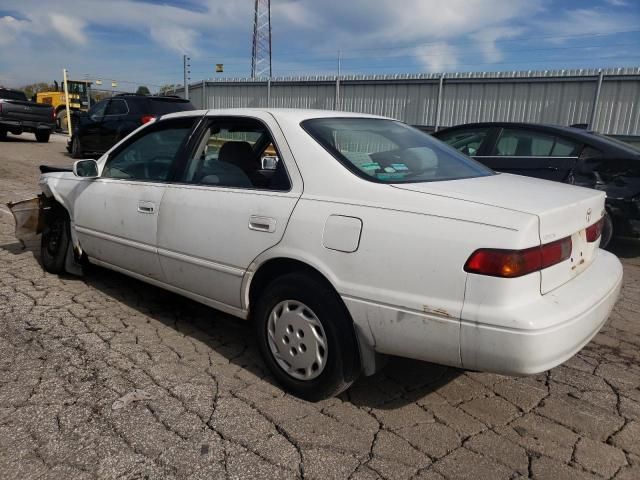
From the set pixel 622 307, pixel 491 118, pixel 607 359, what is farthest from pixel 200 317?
pixel 491 118

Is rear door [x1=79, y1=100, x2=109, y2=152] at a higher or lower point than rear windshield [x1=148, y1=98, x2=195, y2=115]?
lower

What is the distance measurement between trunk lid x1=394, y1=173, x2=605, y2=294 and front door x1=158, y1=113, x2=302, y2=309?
2.46ft

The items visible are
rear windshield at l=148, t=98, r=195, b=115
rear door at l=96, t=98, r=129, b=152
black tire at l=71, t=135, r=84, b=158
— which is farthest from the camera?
black tire at l=71, t=135, r=84, b=158

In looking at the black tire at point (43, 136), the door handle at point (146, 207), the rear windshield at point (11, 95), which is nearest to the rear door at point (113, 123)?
the black tire at point (43, 136)

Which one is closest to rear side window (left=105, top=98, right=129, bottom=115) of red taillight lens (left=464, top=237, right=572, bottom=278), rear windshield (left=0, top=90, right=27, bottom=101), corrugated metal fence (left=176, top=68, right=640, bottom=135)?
corrugated metal fence (left=176, top=68, right=640, bottom=135)

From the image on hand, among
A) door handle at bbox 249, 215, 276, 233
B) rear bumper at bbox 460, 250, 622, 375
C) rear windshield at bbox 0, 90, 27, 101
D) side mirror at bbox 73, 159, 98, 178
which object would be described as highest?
rear windshield at bbox 0, 90, 27, 101

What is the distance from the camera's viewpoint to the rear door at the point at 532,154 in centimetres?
613

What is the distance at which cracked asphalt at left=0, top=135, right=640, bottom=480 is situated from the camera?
2342mm

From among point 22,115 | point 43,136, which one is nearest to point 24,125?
point 22,115

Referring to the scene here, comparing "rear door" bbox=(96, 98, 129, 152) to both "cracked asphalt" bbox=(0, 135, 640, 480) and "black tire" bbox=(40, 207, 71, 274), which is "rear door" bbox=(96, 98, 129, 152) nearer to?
"black tire" bbox=(40, 207, 71, 274)

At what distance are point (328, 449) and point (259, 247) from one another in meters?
1.10

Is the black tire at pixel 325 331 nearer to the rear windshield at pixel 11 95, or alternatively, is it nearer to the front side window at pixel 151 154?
the front side window at pixel 151 154

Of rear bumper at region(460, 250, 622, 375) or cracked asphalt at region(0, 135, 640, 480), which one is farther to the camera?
cracked asphalt at region(0, 135, 640, 480)

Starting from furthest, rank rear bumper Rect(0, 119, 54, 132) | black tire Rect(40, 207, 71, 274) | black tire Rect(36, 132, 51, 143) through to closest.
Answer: black tire Rect(36, 132, 51, 143) → rear bumper Rect(0, 119, 54, 132) → black tire Rect(40, 207, 71, 274)
